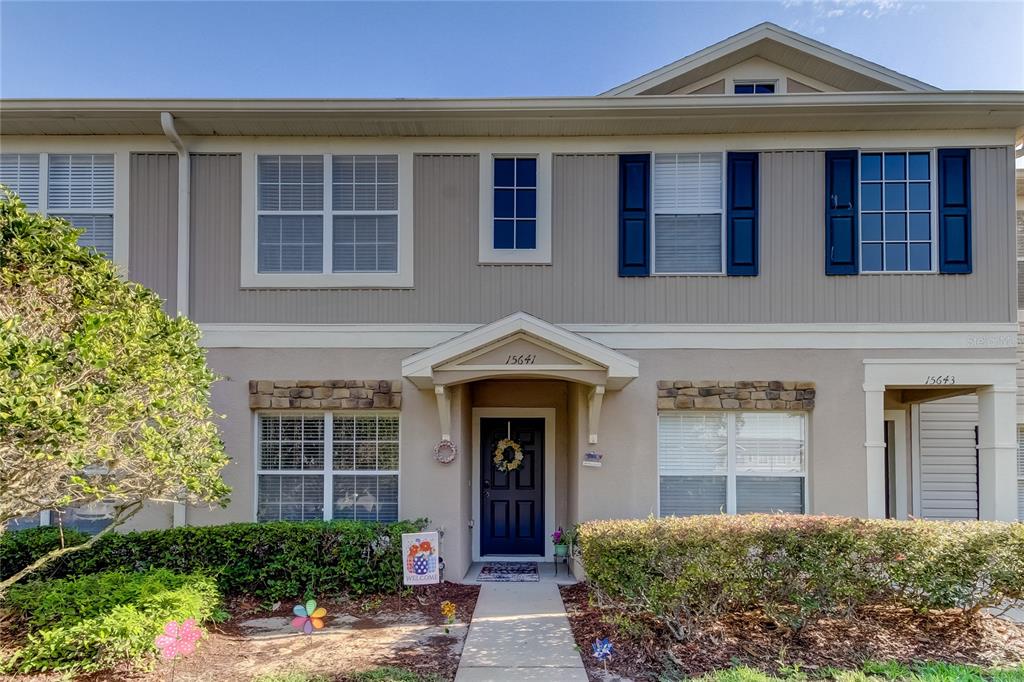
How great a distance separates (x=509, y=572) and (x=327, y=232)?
5055mm

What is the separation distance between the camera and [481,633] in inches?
228

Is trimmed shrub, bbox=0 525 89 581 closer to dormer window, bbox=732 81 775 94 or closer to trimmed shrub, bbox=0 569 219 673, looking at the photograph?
trimmed shrub, bbox=0 569 219 673

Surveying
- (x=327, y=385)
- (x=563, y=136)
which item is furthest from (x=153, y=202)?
(x=563, y=136)

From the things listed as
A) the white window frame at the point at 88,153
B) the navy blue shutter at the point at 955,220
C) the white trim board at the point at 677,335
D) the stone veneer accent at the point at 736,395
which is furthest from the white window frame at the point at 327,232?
the navy blue shutter at the point at 955,220

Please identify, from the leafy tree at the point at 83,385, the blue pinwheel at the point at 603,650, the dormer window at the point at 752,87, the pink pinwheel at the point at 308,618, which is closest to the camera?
the leafy tree at the point at 83,385

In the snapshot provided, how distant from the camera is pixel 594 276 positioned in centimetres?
764

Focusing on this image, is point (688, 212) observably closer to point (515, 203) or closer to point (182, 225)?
point (515, 203)

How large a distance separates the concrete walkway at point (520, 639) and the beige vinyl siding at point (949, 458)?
18.8 feet

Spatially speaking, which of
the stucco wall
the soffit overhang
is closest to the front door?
the stucco wall

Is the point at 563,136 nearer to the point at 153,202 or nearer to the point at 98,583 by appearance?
the point at 153,202

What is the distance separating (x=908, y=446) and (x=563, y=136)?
6721 millimetres

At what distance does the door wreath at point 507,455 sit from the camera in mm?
8641

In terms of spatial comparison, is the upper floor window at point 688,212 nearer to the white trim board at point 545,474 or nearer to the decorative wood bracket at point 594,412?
the decorative wood bracket at point 594,412

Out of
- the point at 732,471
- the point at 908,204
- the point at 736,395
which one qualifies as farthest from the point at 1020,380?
the point at 732,471
